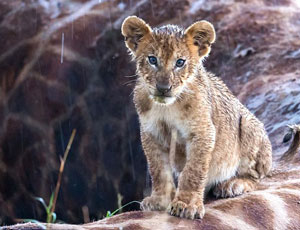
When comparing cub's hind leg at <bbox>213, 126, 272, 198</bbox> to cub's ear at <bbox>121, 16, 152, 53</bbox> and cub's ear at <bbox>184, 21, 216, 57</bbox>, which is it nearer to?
cub's ear at <bbox>184, 21, 216, 57</bbox>

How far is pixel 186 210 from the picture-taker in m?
4.39

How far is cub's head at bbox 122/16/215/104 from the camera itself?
445 cm

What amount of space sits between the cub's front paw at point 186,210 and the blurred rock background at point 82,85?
13.3 ft

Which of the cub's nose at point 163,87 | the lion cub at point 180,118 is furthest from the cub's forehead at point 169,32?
the cub's nose at point 163,87

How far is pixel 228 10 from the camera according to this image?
28.9 feet

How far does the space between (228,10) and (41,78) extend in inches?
110

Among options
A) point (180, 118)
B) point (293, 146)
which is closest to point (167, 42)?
point (180, 118)

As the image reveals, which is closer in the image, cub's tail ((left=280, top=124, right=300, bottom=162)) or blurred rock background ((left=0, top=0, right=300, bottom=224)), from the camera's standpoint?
cub's tail ((left=280, top=124, right=300, bottom=162))

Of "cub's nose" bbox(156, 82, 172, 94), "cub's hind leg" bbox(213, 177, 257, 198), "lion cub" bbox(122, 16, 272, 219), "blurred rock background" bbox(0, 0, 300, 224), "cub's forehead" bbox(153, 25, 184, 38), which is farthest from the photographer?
"blurred rock background" bbox(0, 0, 300, 224)

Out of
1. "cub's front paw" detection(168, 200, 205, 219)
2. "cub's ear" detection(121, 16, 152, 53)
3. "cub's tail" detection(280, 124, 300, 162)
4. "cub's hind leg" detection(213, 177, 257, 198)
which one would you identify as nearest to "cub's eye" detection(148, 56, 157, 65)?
"cub's ear" detection(121, 16, 152, 53)

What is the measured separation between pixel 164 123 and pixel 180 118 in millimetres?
138

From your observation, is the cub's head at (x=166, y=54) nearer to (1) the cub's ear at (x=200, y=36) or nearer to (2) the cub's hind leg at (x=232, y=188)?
(1) the cub's ear at (x=200, y=36)

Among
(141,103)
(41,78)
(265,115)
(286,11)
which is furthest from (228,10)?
(141,103)

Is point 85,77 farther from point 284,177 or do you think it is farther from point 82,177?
point 284,177
